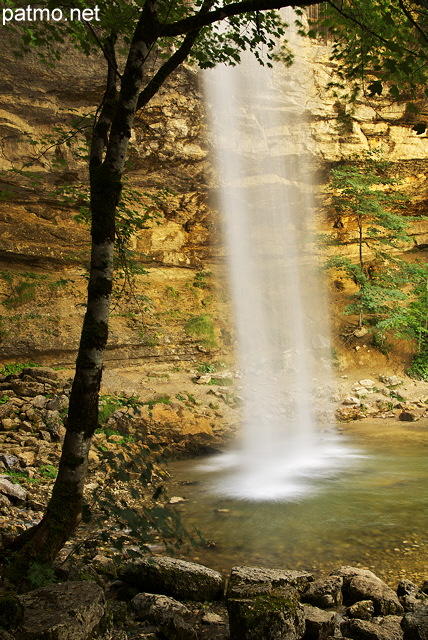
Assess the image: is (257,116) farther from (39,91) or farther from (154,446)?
(154,446)

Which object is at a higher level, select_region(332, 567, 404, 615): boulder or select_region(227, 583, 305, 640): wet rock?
select_region(227, 583, 305, 640): wet rock

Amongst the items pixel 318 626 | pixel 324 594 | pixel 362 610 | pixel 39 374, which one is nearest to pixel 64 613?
pixel 318 626

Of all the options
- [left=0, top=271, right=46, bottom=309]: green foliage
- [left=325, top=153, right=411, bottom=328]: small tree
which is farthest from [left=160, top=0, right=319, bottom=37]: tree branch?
[left=325, top=153, right=411, bottom=328]: small tree

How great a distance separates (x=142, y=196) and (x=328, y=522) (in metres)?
9.75

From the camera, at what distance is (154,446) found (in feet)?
9.73

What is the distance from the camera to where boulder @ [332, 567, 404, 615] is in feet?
10.2

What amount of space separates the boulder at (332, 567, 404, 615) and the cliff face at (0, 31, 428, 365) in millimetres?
9318

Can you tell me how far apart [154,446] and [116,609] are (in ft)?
3.90

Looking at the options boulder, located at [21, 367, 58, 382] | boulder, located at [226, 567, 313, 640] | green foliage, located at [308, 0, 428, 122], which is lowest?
boulder, located at [226, 567, 313, 640]

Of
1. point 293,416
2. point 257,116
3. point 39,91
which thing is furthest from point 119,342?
point 257,116

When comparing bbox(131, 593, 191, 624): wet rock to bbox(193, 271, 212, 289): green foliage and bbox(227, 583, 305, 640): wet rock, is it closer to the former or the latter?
bbox(227, 583, 305, 640): wet rock

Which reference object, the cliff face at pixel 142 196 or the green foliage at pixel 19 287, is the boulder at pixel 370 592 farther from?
the green foliage at pixel 19 287

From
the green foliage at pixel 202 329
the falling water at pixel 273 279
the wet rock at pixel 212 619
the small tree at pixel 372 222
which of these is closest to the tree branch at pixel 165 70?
the wet rock at pixel 212 619

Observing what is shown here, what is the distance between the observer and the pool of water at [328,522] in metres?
4.14
